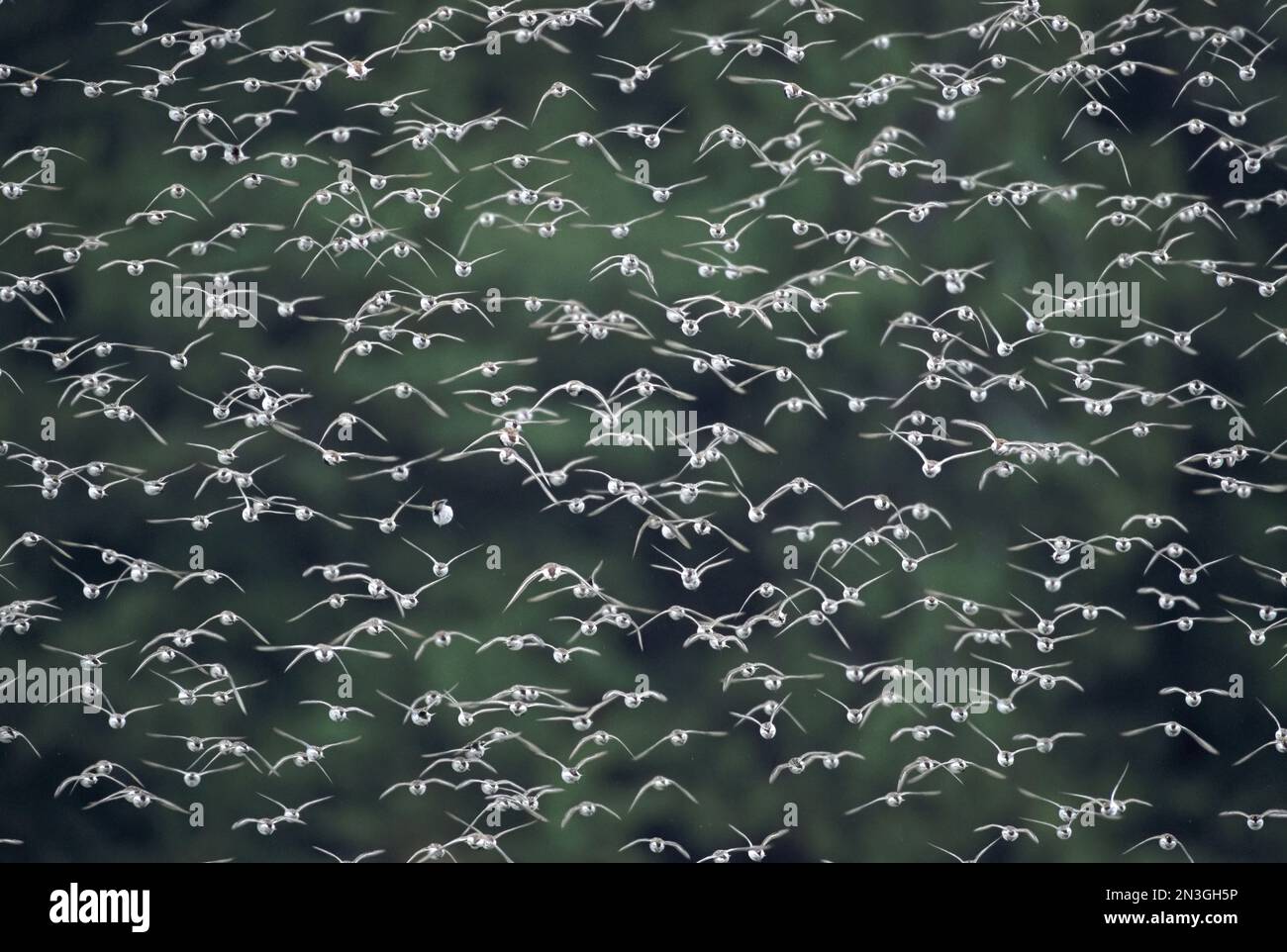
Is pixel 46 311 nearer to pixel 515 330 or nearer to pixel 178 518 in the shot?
pixel 178 518

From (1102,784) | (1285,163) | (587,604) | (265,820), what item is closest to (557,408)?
(587,604)

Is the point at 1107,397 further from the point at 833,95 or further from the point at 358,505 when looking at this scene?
the point at 358,505

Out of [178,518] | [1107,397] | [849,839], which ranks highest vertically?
[1107,397]

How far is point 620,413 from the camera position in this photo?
1479 mm

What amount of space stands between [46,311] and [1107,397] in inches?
62.5

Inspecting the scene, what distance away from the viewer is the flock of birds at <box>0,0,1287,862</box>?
1482 millimetres

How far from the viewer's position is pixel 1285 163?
1.51 meters

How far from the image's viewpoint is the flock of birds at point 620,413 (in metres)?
1.48

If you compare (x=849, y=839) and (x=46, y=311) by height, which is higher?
(x=46, y=311)

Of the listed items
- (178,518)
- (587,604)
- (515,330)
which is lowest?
(587,604)

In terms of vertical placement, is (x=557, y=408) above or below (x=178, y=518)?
above

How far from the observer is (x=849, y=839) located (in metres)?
1.49

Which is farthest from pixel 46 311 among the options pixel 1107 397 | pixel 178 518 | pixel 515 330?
pixel 1107 397

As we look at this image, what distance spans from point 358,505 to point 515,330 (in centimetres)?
35
